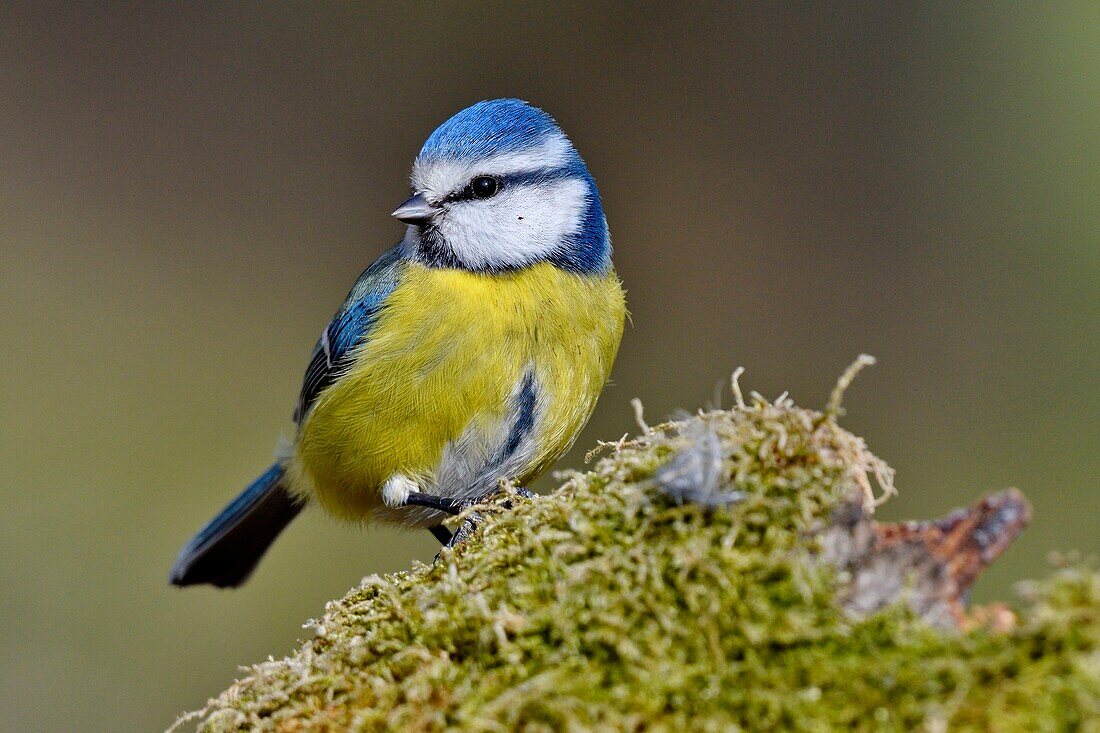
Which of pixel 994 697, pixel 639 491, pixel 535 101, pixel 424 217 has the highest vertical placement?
pixel 535 101

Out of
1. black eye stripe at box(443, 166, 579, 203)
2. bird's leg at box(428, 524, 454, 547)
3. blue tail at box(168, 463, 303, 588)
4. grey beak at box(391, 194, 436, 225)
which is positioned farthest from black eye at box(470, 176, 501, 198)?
blue tail at box(168, 463, 303, 588)

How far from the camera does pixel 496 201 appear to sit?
2.45m

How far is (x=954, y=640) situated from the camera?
0.94m

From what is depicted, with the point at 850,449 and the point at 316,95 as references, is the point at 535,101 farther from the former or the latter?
the point at 850,449

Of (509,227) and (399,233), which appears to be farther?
(399,233)

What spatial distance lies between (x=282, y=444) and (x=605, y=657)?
2275mm

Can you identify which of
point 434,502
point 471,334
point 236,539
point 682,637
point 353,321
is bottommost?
point 682,637

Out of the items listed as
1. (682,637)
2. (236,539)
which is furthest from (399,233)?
(682,637)

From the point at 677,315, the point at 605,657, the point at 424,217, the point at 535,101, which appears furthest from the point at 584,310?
the point at 535,101

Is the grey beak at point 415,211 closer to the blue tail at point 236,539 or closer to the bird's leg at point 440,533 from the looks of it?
the bird's leg at point 440,533

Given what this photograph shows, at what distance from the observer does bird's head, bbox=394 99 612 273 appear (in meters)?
2.40

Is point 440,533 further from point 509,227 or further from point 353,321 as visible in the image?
point 509,227

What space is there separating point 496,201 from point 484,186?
0.05 meters

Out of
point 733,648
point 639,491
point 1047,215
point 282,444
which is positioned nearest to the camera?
point 733,648
